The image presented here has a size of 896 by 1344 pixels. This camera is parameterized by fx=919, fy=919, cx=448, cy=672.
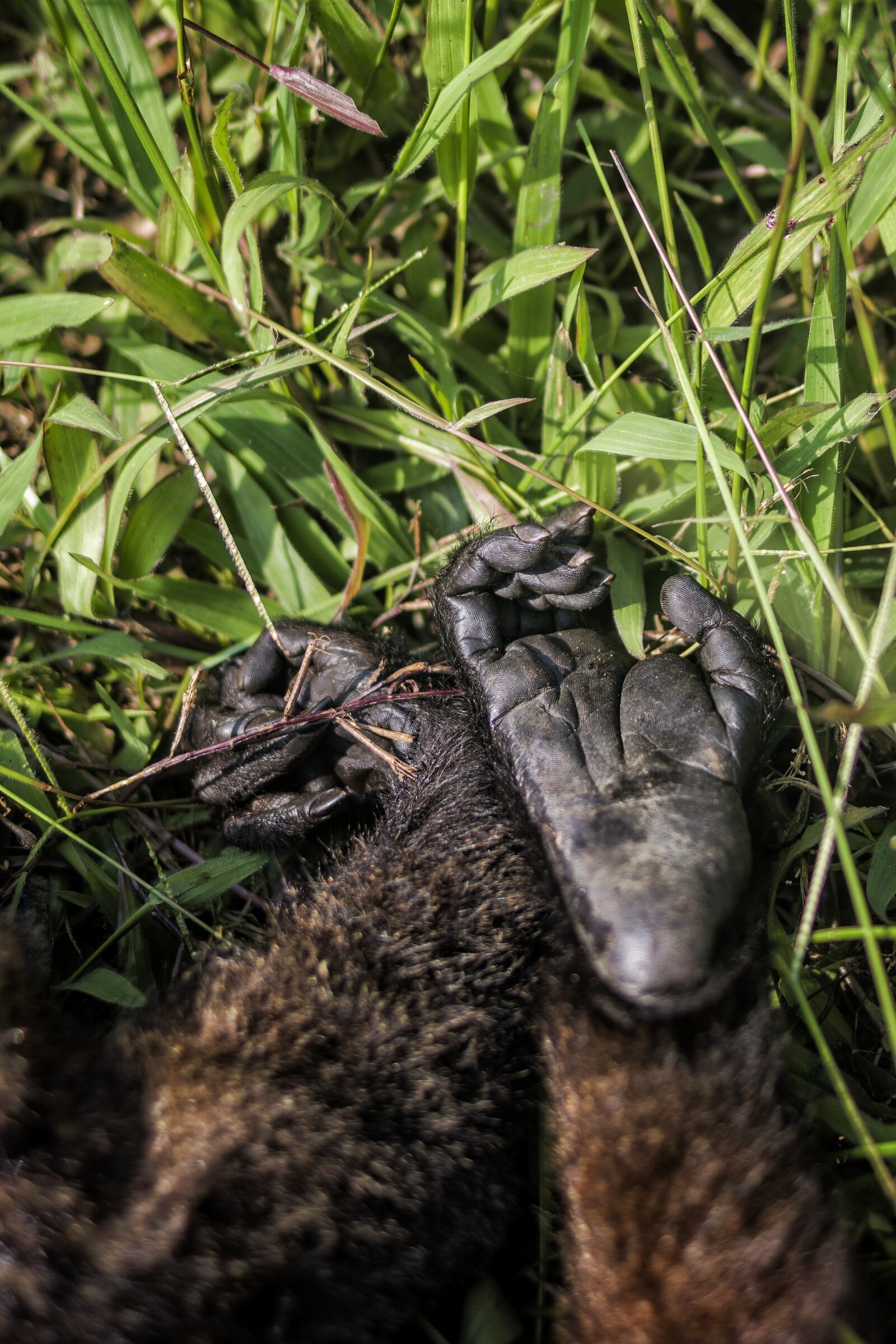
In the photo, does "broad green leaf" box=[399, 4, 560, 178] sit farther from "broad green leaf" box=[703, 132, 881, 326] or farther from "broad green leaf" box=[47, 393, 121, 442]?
"broad green leaf" box=[47, 393, 121, 442]

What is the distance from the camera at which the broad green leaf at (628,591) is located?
2525 millimetres

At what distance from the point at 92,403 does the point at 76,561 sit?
0.46m

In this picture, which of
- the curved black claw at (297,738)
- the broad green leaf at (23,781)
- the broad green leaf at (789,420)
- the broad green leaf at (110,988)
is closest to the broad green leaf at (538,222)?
the broad green leaf at (789,420)

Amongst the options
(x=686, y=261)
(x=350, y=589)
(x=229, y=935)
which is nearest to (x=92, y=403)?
(x=350, y=589)

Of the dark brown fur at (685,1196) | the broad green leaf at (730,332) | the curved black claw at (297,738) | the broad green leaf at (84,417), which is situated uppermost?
A: the broad green leaf at (84,417)

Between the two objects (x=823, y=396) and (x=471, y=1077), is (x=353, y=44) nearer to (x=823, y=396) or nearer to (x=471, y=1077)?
(x=823, y=396)

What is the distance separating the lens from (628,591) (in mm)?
2582

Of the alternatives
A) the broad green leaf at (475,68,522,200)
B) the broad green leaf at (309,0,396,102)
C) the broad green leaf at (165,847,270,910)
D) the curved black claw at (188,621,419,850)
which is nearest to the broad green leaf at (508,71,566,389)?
the broad green leaf at (475,68,522,200)

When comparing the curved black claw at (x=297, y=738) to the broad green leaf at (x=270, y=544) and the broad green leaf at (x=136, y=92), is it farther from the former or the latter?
the broad green leaf at (x=136, y=92)

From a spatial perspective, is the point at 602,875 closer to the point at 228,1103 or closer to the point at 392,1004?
the point at 392,1004

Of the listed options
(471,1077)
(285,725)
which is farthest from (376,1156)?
(285,725)

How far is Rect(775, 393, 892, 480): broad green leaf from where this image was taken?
2.39m

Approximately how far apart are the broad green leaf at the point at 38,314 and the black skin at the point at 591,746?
1.14 m

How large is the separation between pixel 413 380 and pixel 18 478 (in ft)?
4.07
